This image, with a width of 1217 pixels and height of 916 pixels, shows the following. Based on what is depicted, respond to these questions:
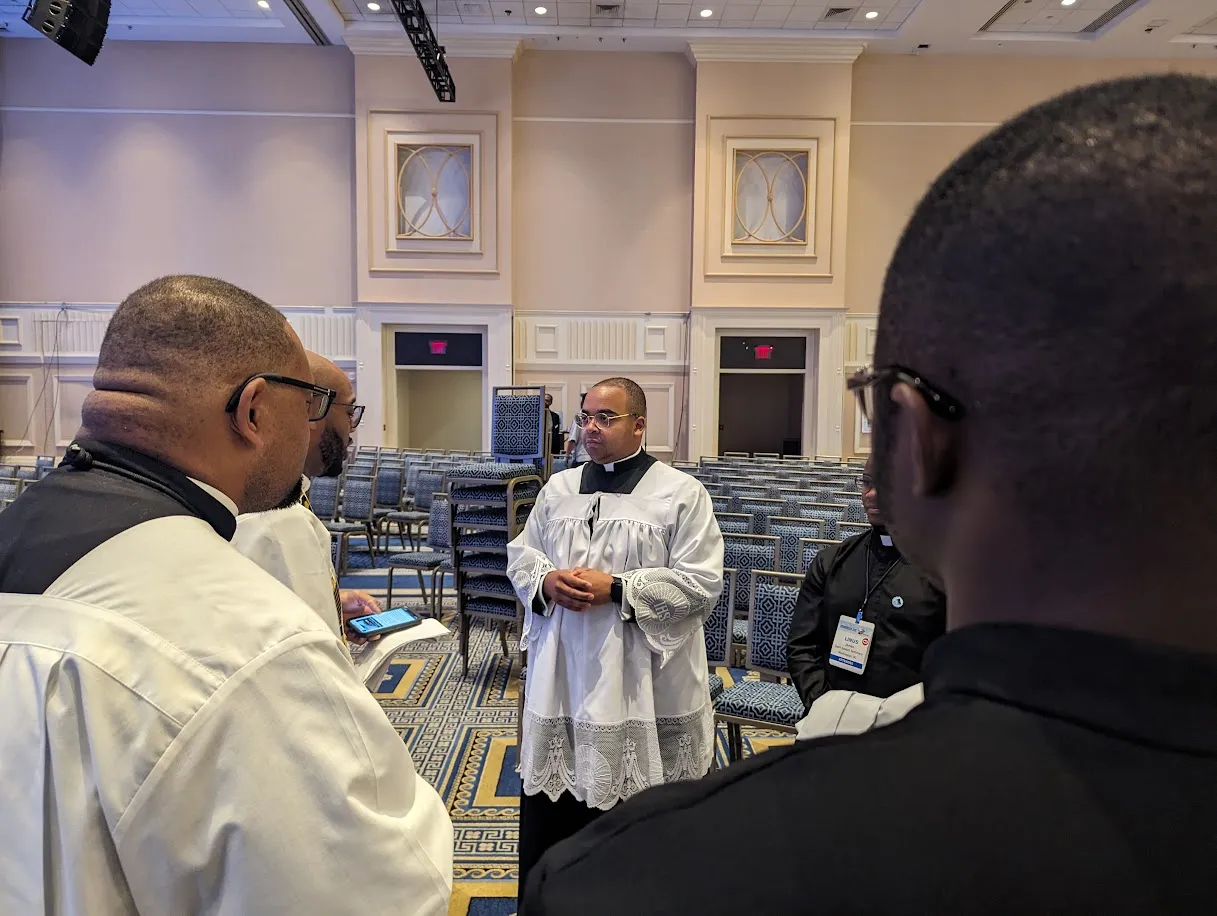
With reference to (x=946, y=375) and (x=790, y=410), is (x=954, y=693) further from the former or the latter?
(x=790, y=410)

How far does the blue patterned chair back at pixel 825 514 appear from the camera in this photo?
492 cm

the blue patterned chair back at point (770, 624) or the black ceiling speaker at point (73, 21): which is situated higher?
the black ceiling speaker at point (73, 21)

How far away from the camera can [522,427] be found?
8500mm

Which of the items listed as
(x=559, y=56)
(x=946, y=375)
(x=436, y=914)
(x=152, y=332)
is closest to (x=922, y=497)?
(x=946, y=375)

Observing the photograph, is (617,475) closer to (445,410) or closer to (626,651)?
(626,651)

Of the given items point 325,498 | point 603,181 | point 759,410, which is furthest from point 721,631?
point 759,410

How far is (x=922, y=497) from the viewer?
540 millimetres

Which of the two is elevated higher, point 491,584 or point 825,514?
point 825,514

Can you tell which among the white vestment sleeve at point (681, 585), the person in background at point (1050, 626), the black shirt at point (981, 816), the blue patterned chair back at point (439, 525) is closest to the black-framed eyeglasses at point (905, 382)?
the person in background at point (1050, 626)

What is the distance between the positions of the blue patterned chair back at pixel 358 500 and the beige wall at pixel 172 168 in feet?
20.4

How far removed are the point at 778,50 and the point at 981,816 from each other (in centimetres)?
1379

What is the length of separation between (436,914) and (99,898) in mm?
392

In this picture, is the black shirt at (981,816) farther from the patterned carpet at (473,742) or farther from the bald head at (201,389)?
the patterned carpet at (473,742)

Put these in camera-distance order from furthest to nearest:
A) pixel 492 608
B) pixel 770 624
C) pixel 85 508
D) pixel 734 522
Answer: pixel 734 522, pixel 492 608, pixel 770 624, pixel 85 508
